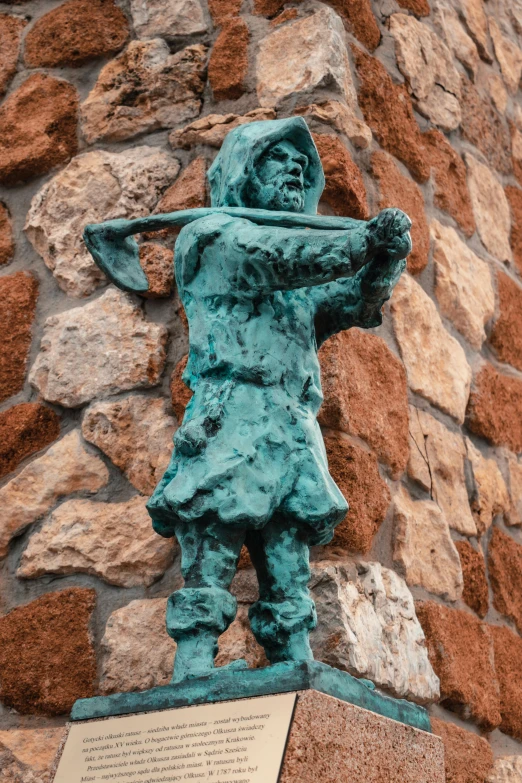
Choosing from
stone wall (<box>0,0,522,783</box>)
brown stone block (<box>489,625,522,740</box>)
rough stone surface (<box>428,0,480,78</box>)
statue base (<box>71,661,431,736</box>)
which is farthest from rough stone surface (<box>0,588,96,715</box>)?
rough stone surface (<box>428,0,480,78</box>)

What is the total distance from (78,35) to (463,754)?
2.14 meters

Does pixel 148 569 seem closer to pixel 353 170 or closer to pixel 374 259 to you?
pixel 374 259

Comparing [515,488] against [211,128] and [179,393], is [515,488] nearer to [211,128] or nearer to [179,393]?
[179,393]

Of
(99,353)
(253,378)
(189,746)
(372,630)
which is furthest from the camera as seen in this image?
(99,353)

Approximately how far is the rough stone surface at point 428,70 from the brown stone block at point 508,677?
1.54m

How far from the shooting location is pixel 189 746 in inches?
56.9

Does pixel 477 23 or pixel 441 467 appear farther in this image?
pixel 477 23

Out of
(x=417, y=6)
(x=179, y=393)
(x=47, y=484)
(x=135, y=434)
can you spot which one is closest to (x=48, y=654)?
(x=47, y=484)

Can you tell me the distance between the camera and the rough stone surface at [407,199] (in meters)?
2.70

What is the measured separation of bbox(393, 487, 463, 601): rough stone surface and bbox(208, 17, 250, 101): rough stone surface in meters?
1.11

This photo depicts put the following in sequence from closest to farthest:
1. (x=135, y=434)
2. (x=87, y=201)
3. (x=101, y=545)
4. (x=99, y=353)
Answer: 1. (x=101, y=545)
2. (x=135, y=434)
3. (x=99, y=353)
4. (x=87, y=201)

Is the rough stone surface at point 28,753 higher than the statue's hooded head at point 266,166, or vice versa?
the statue's hooded head at point 266,166

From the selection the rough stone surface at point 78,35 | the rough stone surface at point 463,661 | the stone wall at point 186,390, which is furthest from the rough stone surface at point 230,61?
the rough stone surface at point 463,661

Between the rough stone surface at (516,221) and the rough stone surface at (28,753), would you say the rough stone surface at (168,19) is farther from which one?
the rough stone surface at (28,753)
